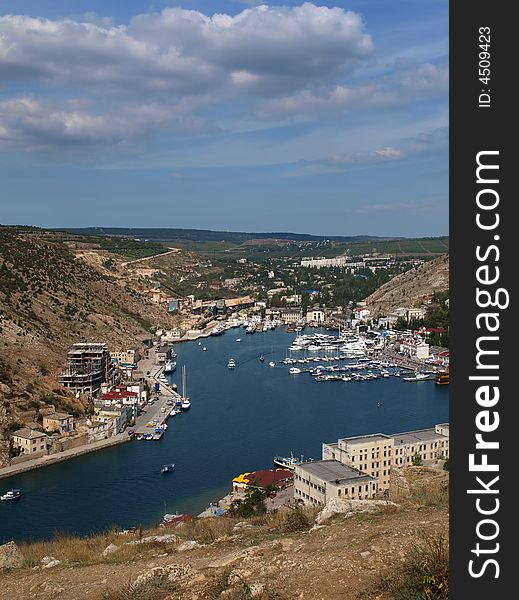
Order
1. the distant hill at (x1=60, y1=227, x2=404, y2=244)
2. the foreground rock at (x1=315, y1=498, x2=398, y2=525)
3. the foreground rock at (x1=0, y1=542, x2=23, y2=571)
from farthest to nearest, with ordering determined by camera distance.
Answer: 1. the distant hill at (x1=60, y1=227, x2=404, y2=244)
2. the foreground rock at (x1=315, y1=498, x2=398, y2=525)
3. the foreground rock at (x1=0, y1=542, x2=23, y2=571)

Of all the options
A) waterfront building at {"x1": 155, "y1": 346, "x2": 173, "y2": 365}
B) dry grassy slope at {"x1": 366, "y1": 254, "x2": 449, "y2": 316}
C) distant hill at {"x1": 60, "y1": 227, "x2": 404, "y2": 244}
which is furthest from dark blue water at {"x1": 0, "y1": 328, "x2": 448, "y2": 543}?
distant hill at {"x1": 60, "y1": 227, "x2": 404, "y2": 244}

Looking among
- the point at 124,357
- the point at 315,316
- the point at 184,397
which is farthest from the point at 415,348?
the point at 315,316

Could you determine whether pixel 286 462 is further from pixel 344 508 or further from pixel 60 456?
pixel 344 508

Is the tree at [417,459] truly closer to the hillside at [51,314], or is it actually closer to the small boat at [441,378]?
the hillside at [51,314]

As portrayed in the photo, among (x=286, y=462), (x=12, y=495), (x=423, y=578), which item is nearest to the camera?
(x=423, y=578)

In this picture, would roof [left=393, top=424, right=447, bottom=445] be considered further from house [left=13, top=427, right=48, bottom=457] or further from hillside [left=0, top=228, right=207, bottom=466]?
hillside [left=0, top=228, right=207, bottom=466]

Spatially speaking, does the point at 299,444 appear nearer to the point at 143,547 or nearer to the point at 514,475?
the point at 143,547
